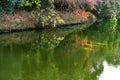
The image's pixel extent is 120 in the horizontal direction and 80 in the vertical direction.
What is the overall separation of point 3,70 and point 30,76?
1068 mm

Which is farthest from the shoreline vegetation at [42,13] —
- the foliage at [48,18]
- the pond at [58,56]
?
the pond at [58,56]

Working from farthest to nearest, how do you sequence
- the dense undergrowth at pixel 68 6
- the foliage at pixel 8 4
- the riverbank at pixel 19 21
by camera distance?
the dense undergrowth at pixel 68 6, the foliage at pixel 8 4, the riverbank at pixel 19 21

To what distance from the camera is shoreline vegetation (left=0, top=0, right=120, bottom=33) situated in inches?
789

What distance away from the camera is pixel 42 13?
21531 mm

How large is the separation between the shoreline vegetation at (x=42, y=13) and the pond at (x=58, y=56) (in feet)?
2.42

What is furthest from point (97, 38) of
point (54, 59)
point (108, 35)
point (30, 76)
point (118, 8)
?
point (118, 8)

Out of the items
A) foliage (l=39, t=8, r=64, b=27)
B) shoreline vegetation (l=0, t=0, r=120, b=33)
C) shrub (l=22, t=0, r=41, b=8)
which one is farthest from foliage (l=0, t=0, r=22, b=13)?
foliage (l=39, t=8, r=64, b=27)

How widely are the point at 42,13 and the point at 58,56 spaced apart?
25.0 ft

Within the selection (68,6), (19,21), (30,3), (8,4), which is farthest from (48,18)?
(68,6)

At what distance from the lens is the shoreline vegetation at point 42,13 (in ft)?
65.7

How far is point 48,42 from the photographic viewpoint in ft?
57.1

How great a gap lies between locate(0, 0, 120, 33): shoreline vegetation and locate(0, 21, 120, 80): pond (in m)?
0.74

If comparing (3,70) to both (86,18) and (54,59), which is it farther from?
(86,18)

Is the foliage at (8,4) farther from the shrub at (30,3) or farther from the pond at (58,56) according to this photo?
the pond at (58,56)
